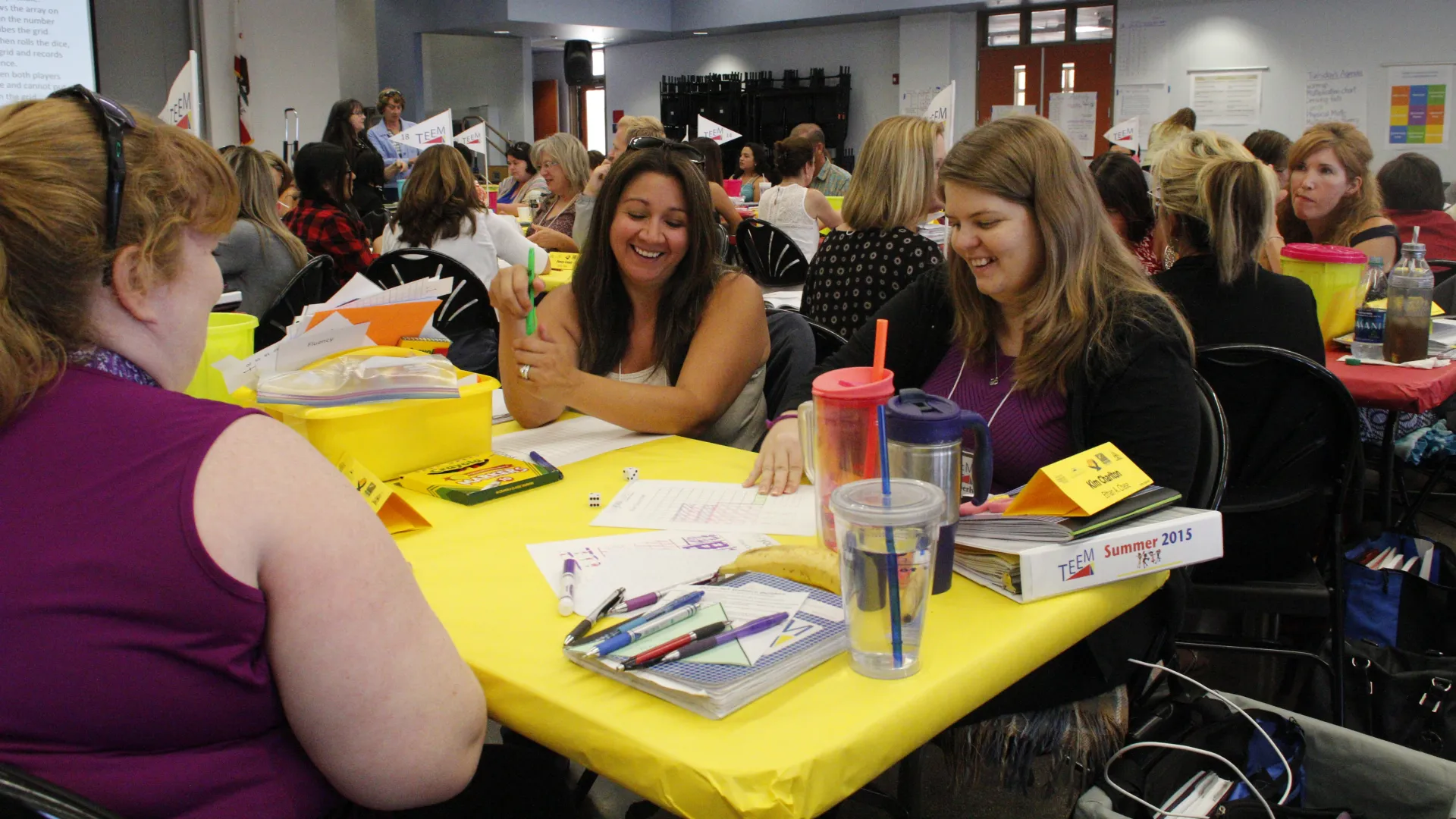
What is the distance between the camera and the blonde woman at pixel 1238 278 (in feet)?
7.89

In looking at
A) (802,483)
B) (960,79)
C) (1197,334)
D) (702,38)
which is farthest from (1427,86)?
(802,483)

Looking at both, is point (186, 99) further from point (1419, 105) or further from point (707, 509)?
point (1419, 105)

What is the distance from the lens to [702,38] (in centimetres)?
1497

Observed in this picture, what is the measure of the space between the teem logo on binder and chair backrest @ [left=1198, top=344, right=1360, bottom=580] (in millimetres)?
893

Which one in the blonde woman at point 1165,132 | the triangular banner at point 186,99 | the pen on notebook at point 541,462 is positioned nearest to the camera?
the pen on notebook at point 541,462

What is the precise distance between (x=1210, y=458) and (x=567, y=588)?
1.04 metres

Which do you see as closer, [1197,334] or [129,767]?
[129,767]

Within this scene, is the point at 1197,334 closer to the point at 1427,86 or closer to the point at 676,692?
the point at 676,692

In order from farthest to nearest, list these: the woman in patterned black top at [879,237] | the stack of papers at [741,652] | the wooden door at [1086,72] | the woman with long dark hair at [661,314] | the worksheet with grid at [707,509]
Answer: the wooden door at [1086,72] < the woman in patterned black top at [879,237] < the woman with long dark hair at [661,314] < the worksheet with grid at [707,509] < the stack of papers at [741,652]

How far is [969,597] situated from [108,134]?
960mm

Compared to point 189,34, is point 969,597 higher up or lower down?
lower down

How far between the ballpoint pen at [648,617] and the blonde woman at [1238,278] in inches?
67.5

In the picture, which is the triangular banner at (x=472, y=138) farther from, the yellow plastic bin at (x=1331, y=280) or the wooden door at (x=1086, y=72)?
the wooden door at (x=1086, y=72)

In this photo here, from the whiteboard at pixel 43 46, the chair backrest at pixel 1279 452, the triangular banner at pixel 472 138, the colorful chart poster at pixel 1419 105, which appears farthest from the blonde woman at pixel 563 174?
the colorful chart poster at pixel 1419 105
